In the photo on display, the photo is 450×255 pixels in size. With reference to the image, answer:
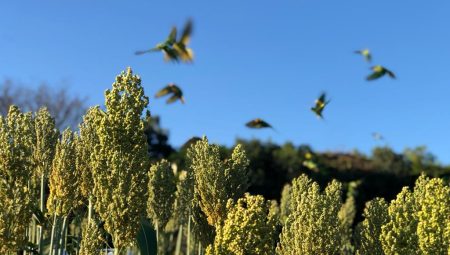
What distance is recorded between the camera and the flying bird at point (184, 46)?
35.7 ft

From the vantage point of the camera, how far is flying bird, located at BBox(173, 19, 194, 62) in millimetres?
10894

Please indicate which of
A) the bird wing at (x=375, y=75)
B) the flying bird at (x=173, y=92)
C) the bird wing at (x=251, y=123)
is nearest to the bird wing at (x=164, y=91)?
the flying bird at (x=173, y=92)

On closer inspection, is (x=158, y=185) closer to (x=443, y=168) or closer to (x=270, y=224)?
(x=270, y=224)

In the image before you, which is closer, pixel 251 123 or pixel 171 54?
pixel 171 54

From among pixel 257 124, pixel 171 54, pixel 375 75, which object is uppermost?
pixel 375 75

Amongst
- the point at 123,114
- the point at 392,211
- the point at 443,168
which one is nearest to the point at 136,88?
the point at 123,114

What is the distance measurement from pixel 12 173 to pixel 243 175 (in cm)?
416

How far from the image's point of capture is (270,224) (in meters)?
8.41

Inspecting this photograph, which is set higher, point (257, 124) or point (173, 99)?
point (173, 99)

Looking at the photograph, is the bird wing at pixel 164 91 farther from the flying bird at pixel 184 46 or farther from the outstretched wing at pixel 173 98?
the flying bird at pixel 184 46

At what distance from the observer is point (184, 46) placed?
1122 centimetres

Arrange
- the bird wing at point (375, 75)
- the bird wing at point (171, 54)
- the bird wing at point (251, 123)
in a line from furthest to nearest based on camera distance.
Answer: the bird wing at point (375, 75)
the bird wing at point (251, 123)
the bird wing at point (171, 54)

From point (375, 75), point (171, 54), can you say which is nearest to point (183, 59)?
point (171, 54)

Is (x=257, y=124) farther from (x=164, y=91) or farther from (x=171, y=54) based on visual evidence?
(x=171, y=54)
